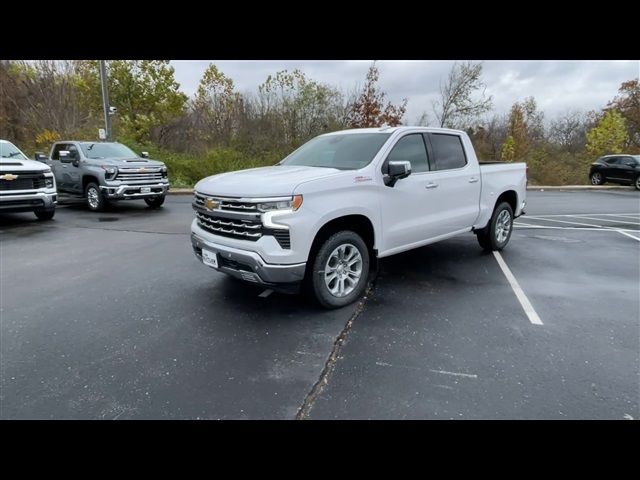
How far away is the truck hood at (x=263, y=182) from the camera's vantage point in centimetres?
341

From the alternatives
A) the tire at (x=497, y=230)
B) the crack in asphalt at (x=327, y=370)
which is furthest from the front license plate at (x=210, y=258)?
the tire at (x=497, y=230)

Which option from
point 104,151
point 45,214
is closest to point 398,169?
point 45,214

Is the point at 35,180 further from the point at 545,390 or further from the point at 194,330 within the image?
the point at 545,390

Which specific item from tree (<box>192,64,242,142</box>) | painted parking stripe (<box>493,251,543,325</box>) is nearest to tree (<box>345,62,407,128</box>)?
tree (<box>192,64,242,142</box>)

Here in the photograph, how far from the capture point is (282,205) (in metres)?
3.41

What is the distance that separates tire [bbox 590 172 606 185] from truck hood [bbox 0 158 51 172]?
2485cm

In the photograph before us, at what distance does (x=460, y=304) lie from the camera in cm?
414

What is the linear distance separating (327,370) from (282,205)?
1.48 meters

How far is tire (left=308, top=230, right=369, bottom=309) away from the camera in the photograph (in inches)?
146

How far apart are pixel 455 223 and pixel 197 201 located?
135 inches

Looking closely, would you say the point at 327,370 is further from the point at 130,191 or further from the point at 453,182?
the point at 130,191

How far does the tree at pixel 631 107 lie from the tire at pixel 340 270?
116ft

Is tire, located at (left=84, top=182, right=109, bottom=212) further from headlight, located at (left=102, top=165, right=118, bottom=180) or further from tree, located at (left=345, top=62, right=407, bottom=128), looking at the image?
tree, located at (left=345, top=62, right=407, bottom=128)
